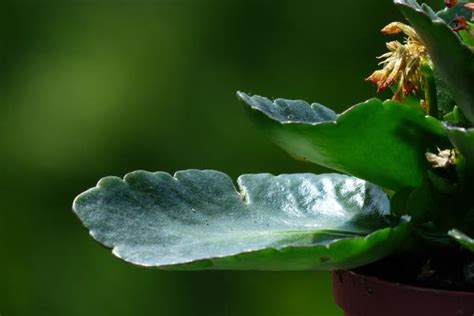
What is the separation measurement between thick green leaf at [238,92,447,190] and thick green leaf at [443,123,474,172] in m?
0.03

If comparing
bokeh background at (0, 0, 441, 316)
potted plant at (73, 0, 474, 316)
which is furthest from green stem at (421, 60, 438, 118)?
bokeh background at (0, 0, 441, 316)

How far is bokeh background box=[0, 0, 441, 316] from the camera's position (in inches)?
84.0

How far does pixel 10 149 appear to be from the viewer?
2262 mm

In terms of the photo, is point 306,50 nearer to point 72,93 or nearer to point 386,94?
point 386,94

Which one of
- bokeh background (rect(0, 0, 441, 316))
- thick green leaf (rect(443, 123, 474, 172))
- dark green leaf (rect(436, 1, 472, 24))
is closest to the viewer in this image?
thick green leaf (rect(443, 123, 474, 172))

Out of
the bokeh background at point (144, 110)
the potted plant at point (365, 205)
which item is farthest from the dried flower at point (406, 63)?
the bokeh background at point (144, 110)

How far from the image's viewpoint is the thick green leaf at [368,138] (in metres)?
0.54

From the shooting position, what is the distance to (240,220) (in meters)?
0.63

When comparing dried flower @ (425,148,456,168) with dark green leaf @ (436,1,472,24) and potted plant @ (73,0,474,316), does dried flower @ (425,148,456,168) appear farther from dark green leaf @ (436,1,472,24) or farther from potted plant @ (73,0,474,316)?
dark green leaf @ (436,1,472,24)

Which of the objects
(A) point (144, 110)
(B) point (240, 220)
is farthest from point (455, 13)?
(A) point (144, 110)

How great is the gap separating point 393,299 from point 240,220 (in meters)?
0.12

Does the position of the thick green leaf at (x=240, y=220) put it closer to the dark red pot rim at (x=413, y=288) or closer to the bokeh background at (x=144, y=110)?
the dark red pot rim at (x=413, y=288)

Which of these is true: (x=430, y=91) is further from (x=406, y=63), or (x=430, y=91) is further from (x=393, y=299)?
(x=393, y=299)

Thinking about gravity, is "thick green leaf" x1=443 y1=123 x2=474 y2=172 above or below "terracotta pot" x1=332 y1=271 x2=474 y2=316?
above
